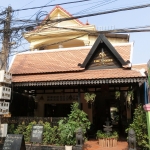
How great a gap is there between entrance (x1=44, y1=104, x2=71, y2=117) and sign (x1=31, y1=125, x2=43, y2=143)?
4815mm

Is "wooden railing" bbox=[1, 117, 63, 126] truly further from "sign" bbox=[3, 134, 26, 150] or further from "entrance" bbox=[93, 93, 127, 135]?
"entrance" bbox=[93, 93, 127, 135]

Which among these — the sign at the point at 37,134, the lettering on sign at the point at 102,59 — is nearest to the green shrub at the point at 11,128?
the sign at the point at 37,134

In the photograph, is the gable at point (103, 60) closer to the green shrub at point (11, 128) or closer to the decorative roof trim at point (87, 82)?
the decorative roof trim at point (87, 82)

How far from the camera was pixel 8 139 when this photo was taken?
20.5 feet

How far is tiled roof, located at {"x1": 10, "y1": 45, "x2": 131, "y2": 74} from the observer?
10508mm

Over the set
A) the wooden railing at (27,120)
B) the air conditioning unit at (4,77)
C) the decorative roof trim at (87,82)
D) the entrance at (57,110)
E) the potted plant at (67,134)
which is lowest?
the potted plant at (67,134)

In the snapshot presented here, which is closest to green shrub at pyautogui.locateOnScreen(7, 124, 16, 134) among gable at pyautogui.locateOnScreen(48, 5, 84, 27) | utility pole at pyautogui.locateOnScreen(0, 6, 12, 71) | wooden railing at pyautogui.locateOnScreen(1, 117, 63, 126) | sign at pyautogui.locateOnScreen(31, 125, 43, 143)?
wooden railing at pyautogui.locateOnScreen(1, 117, 63, 126)

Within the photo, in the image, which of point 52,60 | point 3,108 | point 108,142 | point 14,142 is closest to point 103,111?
point 108,142

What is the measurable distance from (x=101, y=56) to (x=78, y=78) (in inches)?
88.7

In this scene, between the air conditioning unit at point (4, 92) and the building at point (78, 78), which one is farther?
the building at point (78, 78)

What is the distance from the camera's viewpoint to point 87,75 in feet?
29.8

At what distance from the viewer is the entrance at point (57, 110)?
12688 millimetres

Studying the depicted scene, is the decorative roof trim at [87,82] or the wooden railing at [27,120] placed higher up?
the decorative roof trim at [87,82]

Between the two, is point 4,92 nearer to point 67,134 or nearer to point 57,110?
point 67,134
